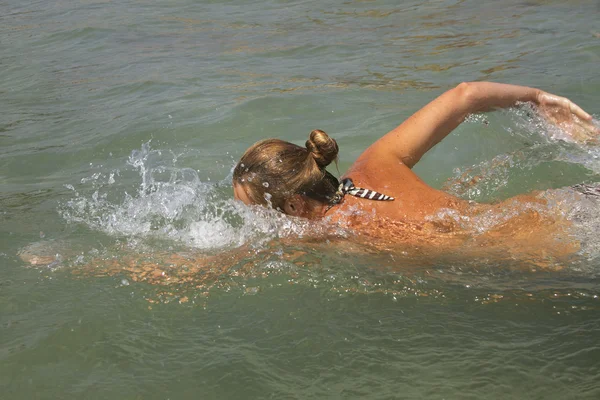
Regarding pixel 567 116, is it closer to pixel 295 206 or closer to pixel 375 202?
pixel 375 202

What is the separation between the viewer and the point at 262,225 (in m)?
3.94

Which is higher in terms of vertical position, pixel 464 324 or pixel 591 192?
pixel 591 192

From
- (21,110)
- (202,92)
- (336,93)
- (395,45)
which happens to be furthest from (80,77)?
(395,45)

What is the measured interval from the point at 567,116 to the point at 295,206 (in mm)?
1842

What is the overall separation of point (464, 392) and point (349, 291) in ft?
2.91

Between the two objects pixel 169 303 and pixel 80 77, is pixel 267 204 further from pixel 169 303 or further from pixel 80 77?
pixel 80 77

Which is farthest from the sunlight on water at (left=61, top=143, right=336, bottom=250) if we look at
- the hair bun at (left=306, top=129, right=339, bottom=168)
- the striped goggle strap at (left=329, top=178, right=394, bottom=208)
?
the hair bun at (left=306, top=129, right=339, bottom=168)

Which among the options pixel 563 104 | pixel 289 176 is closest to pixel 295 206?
pixel 289 176

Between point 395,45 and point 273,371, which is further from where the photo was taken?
point 395,45

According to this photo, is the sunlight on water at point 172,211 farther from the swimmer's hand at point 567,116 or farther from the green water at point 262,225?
the swimmer's hand at point 567,116

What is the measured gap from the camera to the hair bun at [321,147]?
3.54m

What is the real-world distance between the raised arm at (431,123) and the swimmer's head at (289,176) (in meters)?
0.46

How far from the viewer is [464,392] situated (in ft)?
9.10

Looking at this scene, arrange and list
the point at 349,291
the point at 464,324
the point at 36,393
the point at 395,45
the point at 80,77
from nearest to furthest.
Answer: the point at 36,393 < the point at 464,324 < the point at 349,291 < the point at 80,77 < the point at 395,45
